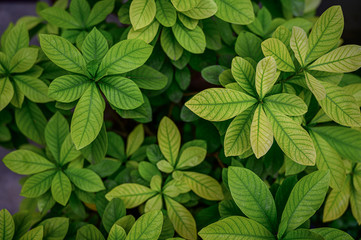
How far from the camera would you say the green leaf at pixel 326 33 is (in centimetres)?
68

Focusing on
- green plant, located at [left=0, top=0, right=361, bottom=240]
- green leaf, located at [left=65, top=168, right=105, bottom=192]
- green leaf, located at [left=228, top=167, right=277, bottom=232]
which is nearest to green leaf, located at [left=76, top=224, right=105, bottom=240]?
green plant, located at [left=0, top=0, right=361, bottom=240]

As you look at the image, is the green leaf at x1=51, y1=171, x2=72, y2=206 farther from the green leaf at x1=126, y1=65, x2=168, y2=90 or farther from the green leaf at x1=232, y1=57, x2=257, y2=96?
the green leaf at x1=232, y1=57, x2=257, y2=96

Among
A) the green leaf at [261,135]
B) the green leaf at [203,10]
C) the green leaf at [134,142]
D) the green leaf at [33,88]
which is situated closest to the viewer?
the green leaf at [261,135]

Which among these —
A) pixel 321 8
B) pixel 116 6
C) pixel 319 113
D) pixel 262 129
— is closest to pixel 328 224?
pixel 319 113

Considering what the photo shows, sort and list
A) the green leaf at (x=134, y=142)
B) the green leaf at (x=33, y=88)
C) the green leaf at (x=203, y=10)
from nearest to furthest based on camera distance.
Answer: the green leaf at (x=203, y=10), the green leaf at (x=33, y=88), the green leaf at (x=134, y=142)

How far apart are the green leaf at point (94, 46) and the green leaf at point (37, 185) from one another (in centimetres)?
35

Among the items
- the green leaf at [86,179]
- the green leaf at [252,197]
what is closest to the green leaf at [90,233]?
the green leaf at [86,179]

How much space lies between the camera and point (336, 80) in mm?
758

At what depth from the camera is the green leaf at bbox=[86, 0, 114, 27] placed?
0.87 m

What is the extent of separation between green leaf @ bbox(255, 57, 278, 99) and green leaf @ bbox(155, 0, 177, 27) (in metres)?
0.26

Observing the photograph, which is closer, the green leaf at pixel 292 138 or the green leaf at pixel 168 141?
the green leaf at pixel 292 138

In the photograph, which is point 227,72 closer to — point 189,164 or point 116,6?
point 189,164

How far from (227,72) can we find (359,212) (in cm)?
54

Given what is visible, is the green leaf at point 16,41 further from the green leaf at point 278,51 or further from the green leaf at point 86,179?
the green leaf at point 278,51
